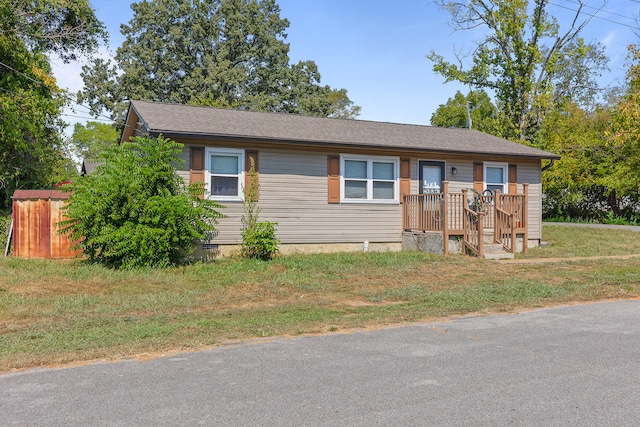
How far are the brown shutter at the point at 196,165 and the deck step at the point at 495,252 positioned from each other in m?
7.37

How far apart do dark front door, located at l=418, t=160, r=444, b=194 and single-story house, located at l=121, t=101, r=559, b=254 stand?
0.03 metres

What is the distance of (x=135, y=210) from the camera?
10781 millimetres

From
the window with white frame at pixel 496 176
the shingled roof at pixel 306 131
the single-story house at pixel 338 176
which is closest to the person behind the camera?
the shingled roof at pixel 306 131

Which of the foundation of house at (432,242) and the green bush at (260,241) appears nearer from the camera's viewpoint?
the green bush at (260,241)

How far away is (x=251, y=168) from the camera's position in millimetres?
12953

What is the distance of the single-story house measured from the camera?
42.0ft

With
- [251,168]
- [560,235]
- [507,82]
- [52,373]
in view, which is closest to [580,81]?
[507,82]

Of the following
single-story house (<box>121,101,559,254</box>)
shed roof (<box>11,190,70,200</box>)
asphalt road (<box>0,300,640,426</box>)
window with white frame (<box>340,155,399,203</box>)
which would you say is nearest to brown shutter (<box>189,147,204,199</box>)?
single-story house (<box>121,101,559,254</box>)

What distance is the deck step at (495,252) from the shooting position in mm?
13393

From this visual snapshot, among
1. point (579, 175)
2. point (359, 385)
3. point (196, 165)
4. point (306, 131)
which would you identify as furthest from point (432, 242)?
point (579, 175)

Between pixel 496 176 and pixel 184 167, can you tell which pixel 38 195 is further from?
pixel 496 176

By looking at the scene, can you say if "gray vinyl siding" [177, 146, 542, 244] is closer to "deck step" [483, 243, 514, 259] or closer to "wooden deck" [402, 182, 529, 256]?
"wooden deck" [402, 182, 529, 256]

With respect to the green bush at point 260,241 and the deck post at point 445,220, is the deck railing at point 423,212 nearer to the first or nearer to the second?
the deck post at point 445,220

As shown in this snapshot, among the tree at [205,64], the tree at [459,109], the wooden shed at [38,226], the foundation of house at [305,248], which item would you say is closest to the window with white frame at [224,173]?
the foundation of house at [305,248]
